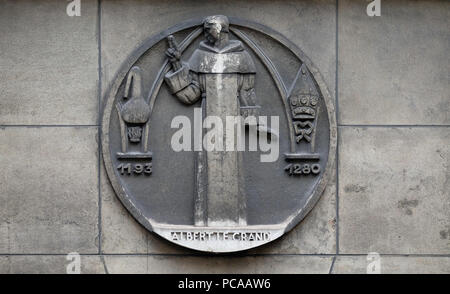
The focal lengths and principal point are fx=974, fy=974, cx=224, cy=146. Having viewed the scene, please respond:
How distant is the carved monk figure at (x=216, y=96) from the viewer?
953 cm

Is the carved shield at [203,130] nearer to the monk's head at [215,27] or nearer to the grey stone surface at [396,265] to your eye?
the monk's head at [215,27]

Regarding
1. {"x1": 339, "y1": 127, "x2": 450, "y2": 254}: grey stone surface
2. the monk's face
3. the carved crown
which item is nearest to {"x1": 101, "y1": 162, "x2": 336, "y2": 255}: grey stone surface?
{"x1": 339, "y1": 127, "x2": 450, "y2": 254}: grey stone surface

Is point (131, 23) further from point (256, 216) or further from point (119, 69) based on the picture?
point (256, 216)

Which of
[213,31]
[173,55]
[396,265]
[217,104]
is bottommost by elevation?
[396,265]

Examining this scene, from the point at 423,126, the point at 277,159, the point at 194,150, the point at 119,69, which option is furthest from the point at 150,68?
the point at 423,126

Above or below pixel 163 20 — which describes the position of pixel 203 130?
below

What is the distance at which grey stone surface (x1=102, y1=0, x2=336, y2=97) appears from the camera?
9680mm

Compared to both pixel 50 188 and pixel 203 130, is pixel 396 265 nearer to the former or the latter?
pixel 203 130

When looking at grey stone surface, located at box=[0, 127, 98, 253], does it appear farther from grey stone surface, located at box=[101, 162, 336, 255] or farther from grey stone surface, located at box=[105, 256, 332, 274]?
grey stone surface, located at box=[105, 256, 332, 274]

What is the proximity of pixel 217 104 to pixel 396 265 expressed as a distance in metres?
2.41

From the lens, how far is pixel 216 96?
31.4ft

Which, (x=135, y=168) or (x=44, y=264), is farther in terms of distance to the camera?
(x=44, y=264)

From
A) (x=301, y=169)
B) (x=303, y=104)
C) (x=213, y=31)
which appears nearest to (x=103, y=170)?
(x=213, y=31)

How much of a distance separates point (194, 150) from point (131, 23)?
4.63ft
